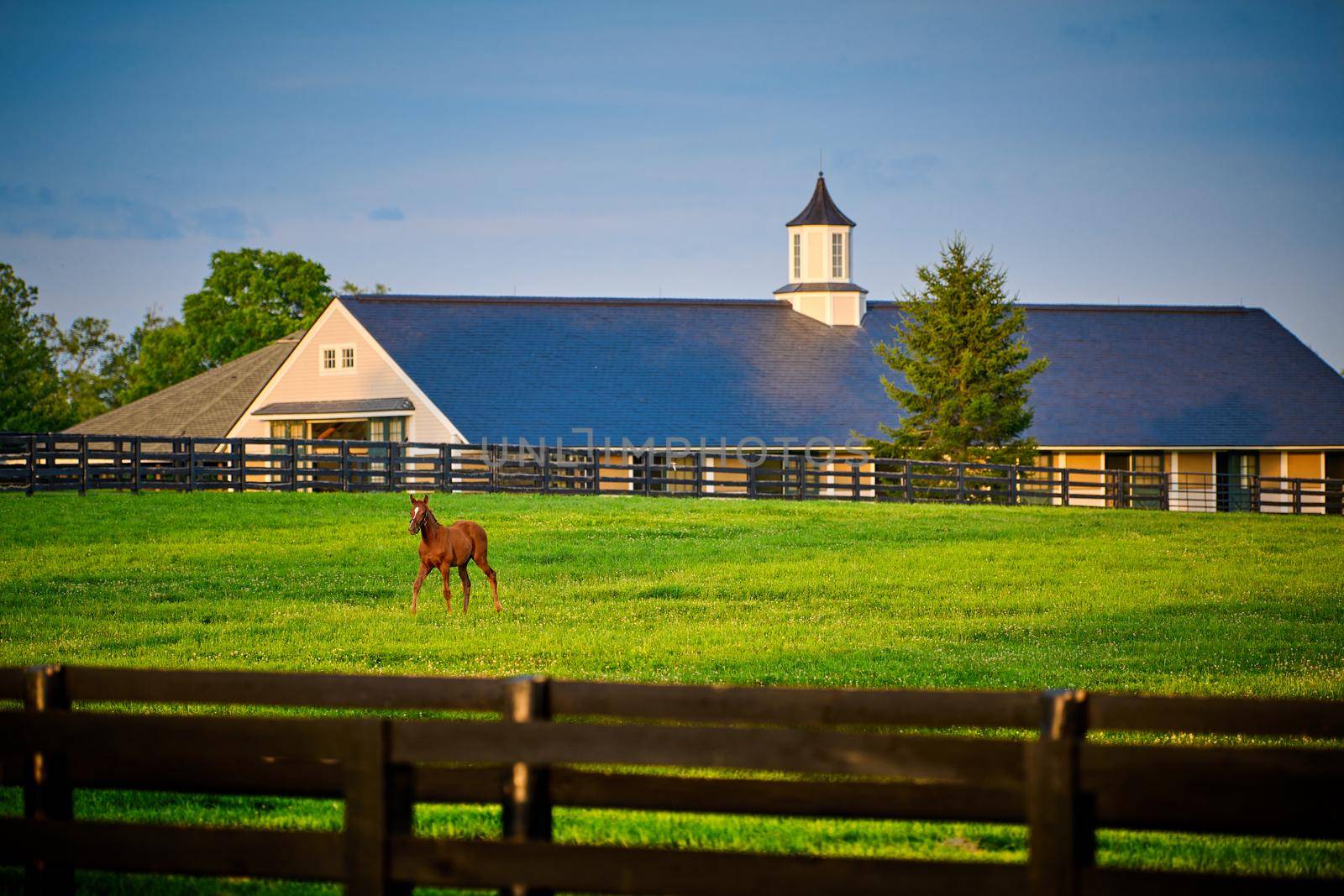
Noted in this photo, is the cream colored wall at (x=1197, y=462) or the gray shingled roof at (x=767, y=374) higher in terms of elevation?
the gray shingled roof at (x=767, y=374)

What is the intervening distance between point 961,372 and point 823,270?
13175 mm

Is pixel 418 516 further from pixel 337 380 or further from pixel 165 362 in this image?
pixel 165 362

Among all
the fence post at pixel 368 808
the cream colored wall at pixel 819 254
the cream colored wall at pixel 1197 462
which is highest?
the cream colored wall at pixel 819 254

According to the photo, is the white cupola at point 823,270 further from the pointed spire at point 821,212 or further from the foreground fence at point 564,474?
the foreground fence at point 564,474

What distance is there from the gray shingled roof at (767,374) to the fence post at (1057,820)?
122ft

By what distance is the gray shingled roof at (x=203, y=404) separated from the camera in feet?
165

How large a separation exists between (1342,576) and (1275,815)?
18.9 m

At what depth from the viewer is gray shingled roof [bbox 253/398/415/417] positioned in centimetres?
4306

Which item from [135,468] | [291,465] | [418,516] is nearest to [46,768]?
[418,516]

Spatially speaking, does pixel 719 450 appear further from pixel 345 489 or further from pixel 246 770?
pixel 246 770

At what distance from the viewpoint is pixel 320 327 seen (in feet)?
151

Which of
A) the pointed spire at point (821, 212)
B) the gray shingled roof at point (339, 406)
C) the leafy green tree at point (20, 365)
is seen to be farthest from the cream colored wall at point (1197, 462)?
the leafy green tree at point (20, 365)

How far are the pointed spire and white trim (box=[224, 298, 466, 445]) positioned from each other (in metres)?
16.6

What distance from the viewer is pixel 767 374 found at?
46531 mm
